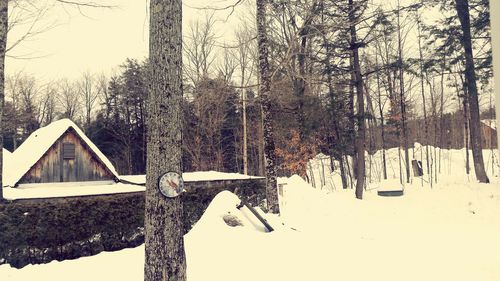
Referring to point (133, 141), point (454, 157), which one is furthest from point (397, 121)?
point (133, 141)

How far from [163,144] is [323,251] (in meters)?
4.75

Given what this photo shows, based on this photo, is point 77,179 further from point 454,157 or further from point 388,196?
point 454,157

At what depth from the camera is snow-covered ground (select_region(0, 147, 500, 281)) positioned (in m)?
6.56

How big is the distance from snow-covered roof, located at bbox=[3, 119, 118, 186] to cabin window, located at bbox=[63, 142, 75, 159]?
581mm

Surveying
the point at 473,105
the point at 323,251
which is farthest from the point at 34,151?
the point at 473,105

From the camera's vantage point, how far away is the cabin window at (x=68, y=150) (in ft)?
61.0

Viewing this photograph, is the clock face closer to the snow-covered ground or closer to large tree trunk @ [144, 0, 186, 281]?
large tree trunk @ [144, 0, 186, 281]

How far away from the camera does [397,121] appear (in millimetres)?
28359

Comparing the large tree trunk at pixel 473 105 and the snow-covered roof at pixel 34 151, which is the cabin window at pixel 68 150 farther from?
the large tree trunk at pixel 473 105

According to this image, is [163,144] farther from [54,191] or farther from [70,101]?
[70,101]

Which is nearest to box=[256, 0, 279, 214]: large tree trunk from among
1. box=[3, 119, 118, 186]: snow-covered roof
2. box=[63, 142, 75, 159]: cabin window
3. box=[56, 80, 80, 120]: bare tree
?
box=[3, 119, 118, 186]: snow-covered roof

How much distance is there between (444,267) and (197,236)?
5.38 m

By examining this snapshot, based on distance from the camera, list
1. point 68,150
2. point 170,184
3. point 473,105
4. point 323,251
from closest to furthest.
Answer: point 170,184
point 323,251
point 473,105
point 68,150

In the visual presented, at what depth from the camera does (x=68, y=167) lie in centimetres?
1861
